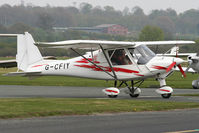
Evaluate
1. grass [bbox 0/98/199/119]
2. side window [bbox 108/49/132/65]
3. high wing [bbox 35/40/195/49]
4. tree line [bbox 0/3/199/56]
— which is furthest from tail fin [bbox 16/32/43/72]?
tree line [bbox 0/3/199/56]

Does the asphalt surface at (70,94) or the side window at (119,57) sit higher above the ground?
the side window at (119,57)

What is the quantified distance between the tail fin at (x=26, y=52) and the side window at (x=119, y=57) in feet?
11.3

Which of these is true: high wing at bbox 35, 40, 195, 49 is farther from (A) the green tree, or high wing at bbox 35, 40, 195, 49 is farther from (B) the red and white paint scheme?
(A) the green tree

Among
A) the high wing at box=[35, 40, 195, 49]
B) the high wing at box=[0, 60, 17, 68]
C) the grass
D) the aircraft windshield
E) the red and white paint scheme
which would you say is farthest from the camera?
the high wing at box=[0, 60, 17, 68]

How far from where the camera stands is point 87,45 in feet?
59.5

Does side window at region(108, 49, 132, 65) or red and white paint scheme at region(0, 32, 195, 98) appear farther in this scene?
side window at region(108, 49, 132, 65)

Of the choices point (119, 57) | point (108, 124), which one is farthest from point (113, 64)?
point (108, 124)

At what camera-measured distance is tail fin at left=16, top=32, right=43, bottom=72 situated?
797 inches

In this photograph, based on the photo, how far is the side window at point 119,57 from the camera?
60.6 feet

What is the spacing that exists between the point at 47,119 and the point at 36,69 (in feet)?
29.3

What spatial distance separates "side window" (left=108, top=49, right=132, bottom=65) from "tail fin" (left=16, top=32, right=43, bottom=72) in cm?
344

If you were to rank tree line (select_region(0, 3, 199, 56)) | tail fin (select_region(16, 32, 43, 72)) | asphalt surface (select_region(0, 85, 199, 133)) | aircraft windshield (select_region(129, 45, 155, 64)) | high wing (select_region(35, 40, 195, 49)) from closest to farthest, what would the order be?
asphalt surface (select_region(0, 85, 199, 133)) < high wing (select_region(35, 40, 195, 49)) < aircraft windshield (select_region(129, 45, 155, 64)) < tail fin (select_region(16, 32, 43, 72)) < tree line (select_region(0, 3, 199, 56))

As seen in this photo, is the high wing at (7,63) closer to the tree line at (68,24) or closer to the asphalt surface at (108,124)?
the asphalt surface at (108,124)

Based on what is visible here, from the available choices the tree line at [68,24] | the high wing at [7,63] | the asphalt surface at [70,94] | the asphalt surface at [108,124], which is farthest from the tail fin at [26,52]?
the tree line at [68,24]
